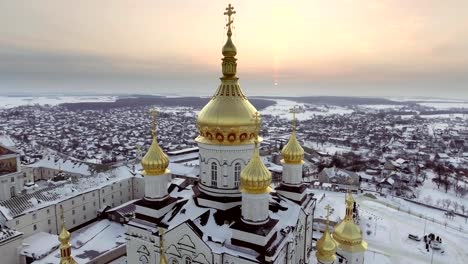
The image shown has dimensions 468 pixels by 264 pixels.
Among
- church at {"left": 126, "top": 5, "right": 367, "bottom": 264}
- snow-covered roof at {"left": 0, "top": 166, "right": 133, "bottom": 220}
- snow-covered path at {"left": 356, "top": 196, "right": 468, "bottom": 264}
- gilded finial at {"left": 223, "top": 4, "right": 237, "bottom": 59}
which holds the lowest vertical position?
snow-covered path at {"left": 356, "top": 196, "right": 468, "bottom": 264}

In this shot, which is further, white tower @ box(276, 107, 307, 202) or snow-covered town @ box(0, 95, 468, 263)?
snow-covered town @ box(0, 95, 468, 263)

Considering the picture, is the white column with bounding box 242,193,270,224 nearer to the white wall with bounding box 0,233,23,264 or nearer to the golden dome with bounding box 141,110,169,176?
the golden dome with bounding box 141,110,169,176

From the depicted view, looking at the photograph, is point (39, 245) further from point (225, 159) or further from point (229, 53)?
point (229, 53)

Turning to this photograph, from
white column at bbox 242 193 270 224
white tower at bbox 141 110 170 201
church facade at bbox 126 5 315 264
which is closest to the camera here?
white column at bbox 242 193 270 224

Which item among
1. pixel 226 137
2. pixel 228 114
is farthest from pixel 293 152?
pixel 228 114

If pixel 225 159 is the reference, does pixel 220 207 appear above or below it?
below

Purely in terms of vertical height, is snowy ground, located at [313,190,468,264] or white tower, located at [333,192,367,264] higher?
white tower, located at [333,192,367,264]

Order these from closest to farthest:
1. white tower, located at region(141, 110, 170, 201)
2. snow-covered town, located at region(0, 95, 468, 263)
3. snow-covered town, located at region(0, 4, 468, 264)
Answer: snow-covered town, located at region(0, 4, 468, 264) → white tower, located at region(141, 110, 170, 201) → snow-covered town, located at region(0, 95, 468, 263)

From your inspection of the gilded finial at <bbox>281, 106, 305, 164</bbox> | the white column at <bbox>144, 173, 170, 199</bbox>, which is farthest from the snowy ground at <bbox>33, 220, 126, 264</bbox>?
the gilded finial at <bbox>281, 106, 305, 164</bbox>

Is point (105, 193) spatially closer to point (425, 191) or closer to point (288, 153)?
point (288, 153)
